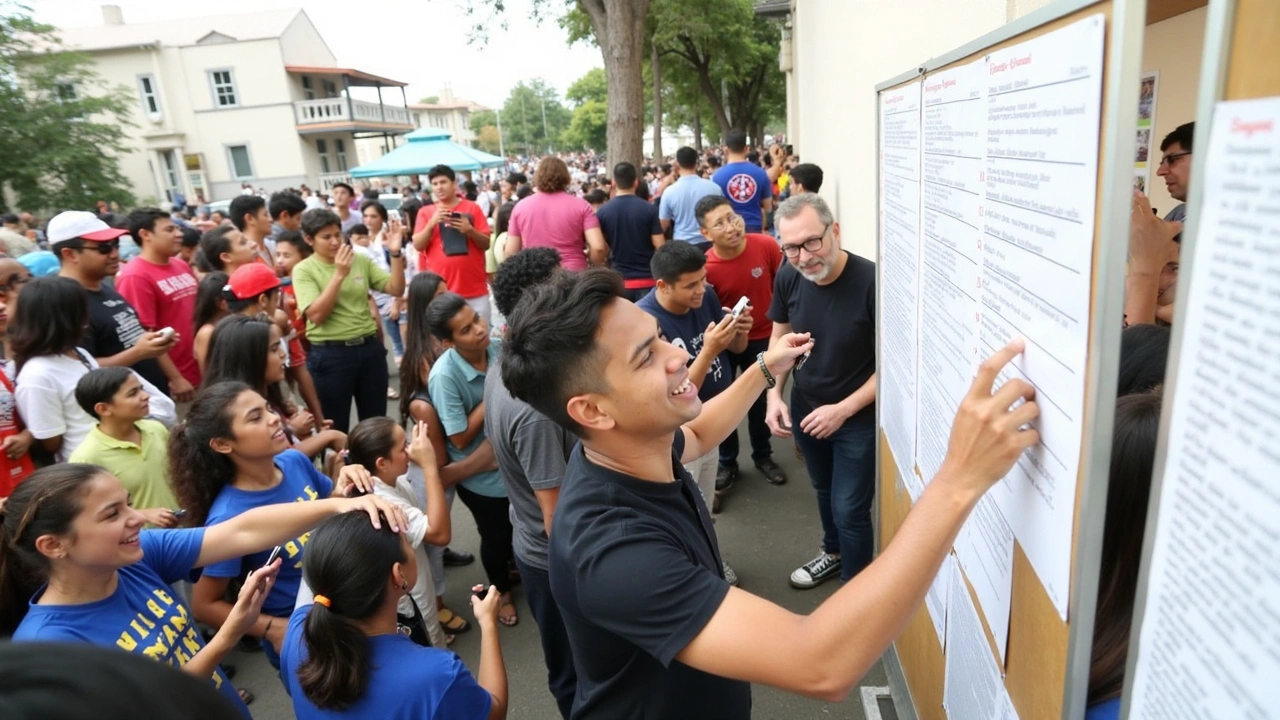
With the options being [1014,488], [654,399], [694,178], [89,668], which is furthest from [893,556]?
[694,178]

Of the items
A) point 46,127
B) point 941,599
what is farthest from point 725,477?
point 46,127

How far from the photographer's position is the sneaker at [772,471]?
4.99m

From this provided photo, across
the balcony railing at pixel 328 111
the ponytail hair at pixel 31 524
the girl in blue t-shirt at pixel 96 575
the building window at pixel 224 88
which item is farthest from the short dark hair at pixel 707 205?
the building window at pixel 224 88

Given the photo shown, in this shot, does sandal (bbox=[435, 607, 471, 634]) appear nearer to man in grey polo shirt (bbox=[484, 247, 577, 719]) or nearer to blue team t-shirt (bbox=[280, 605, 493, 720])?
man in grey polo shirt (bbox=[484, 247, 577, 719])

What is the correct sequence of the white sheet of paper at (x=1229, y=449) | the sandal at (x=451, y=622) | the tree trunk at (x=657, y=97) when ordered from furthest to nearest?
1. the tree trunk at (x=657, y=97)
2. the sandal at (x=451, y=622)
3. the white sheet of paper at (x=1229, y=449)

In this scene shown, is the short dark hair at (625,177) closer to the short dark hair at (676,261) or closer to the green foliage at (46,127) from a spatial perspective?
the short dark hair at (676,261)

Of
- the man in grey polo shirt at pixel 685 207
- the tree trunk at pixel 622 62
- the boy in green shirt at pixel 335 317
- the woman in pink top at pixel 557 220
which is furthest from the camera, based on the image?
the tree trunk at pixel 622 62

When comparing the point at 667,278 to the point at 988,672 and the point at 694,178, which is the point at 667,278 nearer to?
the point at 988,672

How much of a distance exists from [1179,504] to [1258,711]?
0.67 feet

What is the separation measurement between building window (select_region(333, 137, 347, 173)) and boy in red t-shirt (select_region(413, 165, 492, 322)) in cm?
3299

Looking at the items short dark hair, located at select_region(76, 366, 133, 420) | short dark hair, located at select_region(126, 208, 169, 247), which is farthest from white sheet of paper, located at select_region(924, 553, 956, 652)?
short dark hair, located at select_region(126, 208, 169, 247)

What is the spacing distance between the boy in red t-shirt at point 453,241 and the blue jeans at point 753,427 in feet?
7.86

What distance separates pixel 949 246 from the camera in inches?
58.4

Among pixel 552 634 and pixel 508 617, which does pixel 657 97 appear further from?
pixel 552 634
